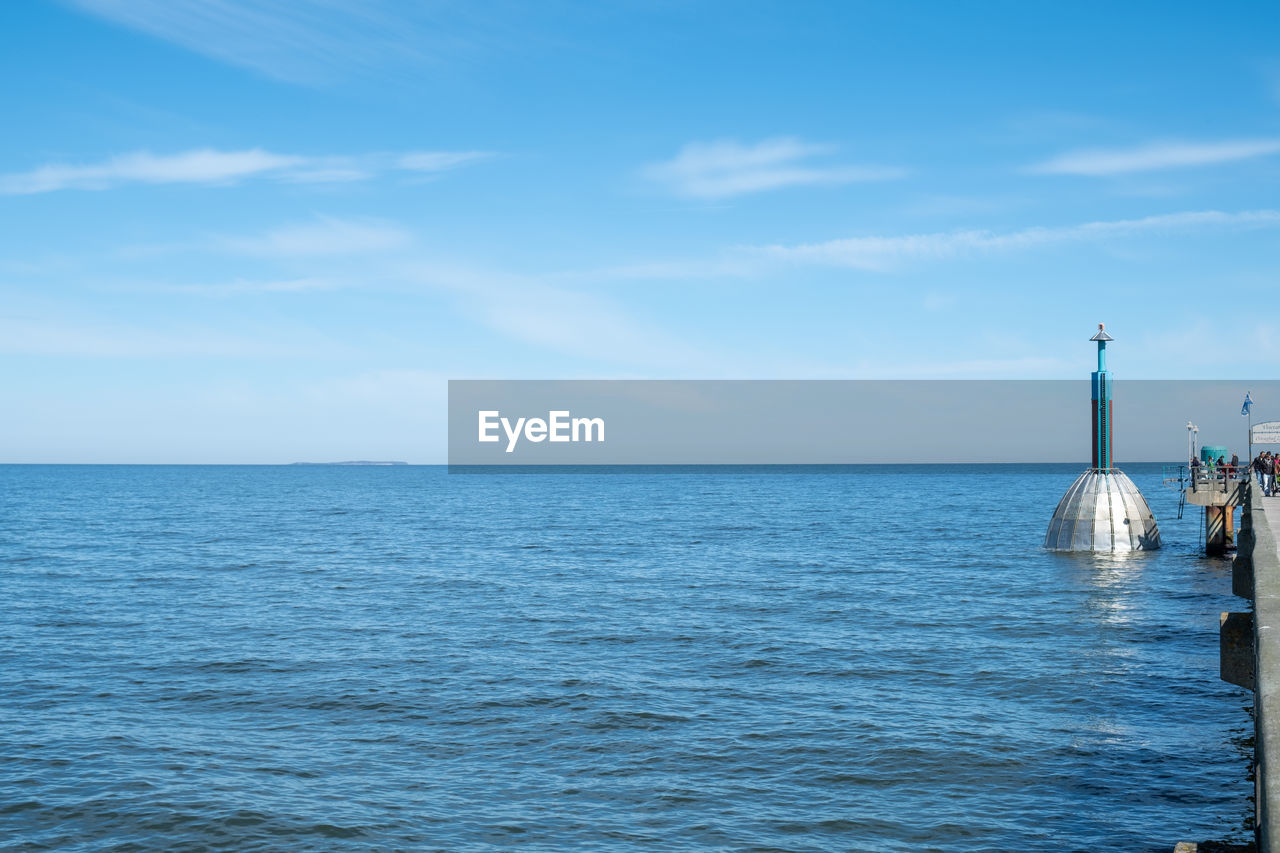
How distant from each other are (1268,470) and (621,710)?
1604 inches

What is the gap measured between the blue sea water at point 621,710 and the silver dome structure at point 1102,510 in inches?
189

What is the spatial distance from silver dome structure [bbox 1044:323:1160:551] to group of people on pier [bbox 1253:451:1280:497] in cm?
595

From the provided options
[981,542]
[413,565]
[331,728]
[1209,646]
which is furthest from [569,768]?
[981,542]

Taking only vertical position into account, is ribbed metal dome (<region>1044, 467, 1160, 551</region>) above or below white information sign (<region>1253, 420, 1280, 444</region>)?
below

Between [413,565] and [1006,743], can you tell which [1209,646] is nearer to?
[1006,743]

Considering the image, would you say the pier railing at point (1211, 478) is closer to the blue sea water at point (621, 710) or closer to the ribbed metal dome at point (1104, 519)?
the ribbed metal dome at point (1104, 519)

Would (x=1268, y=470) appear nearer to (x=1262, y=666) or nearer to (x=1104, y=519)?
(x=1104, y=519)

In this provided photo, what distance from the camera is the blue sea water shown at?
16.2m

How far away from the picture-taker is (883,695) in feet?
77.8

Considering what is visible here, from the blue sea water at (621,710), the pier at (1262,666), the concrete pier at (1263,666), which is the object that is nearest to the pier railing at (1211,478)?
the blue sea water at (621,710)

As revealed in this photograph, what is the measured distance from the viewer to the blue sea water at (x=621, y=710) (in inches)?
639

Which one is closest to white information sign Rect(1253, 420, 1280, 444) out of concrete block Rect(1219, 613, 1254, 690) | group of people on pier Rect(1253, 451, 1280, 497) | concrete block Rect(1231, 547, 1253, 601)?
group of people on pier Rect(1253, 451, 1280, 497)

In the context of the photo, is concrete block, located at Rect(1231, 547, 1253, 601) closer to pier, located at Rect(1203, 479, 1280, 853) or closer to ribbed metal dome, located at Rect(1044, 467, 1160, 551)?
pier, located at Rect(1203, 479, 1280, 853)

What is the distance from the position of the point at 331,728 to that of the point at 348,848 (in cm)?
633
